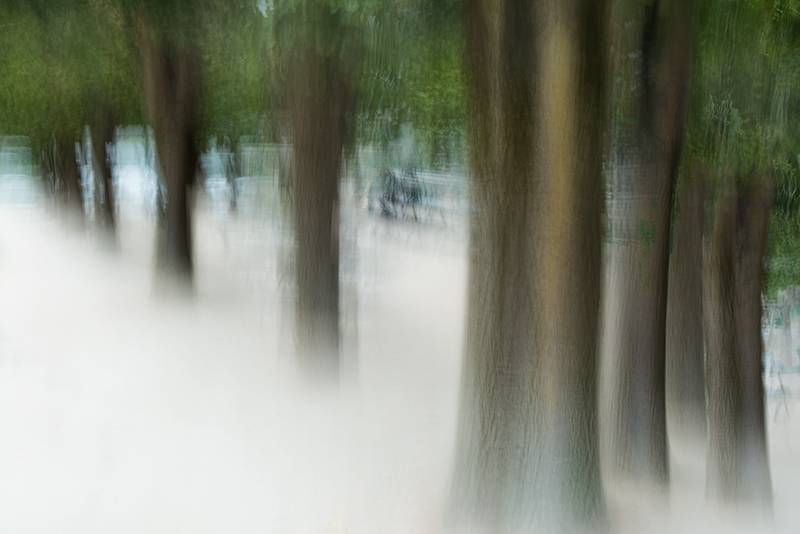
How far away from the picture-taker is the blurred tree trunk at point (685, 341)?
6454 mm

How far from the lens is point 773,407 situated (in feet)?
23.9

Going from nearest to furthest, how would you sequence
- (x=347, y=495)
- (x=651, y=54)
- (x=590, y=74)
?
(x=590, y=74) → (x=651, y=54) → (x=347, y=495)

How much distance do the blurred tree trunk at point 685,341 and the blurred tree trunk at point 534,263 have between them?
236 centimetres

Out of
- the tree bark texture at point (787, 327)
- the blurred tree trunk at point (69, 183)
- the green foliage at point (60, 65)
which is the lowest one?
the tree bark texture at point (787, 327)

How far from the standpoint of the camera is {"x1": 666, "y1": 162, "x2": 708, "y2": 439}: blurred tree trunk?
21.2 feet

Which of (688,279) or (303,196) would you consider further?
(303,196)

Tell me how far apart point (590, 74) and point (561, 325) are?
138 centimetres

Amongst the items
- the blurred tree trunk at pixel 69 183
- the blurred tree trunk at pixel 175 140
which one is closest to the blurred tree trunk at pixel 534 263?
the blurred tree trunk at pixel 175 140

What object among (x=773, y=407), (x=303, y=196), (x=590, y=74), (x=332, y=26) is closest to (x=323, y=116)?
(x=303, y=196)

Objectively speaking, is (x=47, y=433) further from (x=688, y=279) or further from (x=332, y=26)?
(x=688, y=279)

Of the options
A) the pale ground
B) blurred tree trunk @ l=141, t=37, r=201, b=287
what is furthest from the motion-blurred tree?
blurred tree trunk @ l=141, t=37, r=201, b=287

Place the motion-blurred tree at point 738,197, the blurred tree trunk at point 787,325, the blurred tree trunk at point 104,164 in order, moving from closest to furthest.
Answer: the motion-blurred tree at point 738,197 < the blurred tree trunk at point 787,325 < the blurred tree trunk at point 104,164

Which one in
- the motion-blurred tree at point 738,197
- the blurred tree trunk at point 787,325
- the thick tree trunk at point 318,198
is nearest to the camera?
the motion-blurred tree at point 738,197

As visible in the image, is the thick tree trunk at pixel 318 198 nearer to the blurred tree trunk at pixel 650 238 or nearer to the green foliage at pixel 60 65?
the green foliage at pixel 60 65
